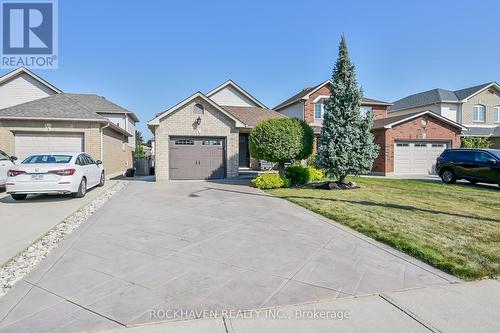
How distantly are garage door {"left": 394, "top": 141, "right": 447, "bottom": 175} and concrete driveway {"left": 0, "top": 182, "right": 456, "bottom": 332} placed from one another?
15555 millimetres

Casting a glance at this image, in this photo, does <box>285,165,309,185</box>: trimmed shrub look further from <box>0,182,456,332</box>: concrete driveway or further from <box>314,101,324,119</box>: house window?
<box>314,101,324,119</box>: house window

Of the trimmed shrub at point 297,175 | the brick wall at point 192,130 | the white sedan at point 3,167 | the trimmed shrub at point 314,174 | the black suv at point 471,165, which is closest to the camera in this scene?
the white sedan at point 3,167

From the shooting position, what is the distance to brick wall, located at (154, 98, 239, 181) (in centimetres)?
1476

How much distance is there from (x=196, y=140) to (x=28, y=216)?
9.24 metres

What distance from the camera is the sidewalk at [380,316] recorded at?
8.25 feet

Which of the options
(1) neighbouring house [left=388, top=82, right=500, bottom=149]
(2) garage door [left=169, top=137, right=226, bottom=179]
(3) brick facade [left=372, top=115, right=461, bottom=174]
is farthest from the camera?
(1) neighbouring house [left=388, top=82, right=500, bottom=149]

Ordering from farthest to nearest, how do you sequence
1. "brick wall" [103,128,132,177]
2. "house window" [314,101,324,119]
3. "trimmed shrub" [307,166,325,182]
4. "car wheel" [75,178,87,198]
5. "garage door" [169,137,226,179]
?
"house window" [314,101,324,119] < "brick wall" [103,128,132,177] < "garage door" [169,137,226,179] < "trimmed shrub" [307,166,325,182] < "car wheel" [75,178,87,198]

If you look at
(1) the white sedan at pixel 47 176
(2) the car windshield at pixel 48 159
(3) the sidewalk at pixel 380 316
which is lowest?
(3) the sidewalk at pixel 380 316

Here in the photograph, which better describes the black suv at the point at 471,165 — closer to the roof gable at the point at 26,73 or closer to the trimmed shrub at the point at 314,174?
the trimmed shrub at the point at 314,174

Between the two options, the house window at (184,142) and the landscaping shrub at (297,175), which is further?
the house window at (184,142)

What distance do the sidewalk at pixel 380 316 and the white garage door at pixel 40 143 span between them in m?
15.5

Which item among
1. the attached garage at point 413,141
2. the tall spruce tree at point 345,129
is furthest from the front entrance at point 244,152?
the tall spruce tree at point 345,129

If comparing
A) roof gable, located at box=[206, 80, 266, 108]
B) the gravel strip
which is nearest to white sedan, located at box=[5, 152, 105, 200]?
the gravel strip

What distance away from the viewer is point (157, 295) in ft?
10.2
